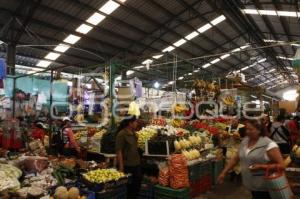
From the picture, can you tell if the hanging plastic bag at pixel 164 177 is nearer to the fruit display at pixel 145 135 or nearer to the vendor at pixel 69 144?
the fruit display at pixel 145 135

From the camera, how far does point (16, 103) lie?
987cm

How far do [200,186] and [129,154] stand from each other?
2351mm

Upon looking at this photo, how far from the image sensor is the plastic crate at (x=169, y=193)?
536 centimetres

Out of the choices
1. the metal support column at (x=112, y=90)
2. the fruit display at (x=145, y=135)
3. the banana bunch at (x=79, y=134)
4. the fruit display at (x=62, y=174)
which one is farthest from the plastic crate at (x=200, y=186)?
the banana bunch at (x=79, y=134)

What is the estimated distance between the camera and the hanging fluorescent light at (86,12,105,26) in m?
11.3

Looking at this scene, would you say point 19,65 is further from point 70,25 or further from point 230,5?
point 230,5

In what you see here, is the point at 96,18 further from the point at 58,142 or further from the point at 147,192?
the point at 147,192

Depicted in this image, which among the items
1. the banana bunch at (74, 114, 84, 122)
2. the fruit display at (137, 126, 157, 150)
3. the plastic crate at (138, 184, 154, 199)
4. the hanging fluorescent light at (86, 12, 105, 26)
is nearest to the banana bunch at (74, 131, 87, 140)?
the banana bunch at (74, 114, 84, 122)

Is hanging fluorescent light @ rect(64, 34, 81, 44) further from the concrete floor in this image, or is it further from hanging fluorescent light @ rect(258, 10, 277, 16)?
the concrete floor

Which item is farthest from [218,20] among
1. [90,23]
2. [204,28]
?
[90,23]

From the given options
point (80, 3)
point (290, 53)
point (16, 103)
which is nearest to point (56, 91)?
point (16, 103)

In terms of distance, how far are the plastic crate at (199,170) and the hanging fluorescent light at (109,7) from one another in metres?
6.73

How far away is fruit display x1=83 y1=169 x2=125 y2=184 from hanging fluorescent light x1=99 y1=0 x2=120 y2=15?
7623mm

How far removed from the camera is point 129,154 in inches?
187
